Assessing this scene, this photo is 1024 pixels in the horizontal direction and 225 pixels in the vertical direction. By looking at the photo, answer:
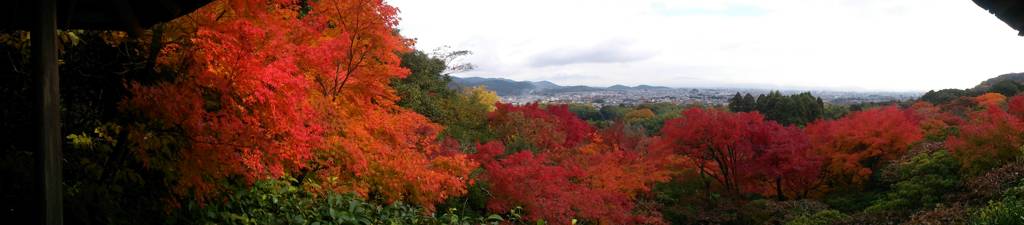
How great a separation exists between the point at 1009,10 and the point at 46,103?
148 inches

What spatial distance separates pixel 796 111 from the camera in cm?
3831

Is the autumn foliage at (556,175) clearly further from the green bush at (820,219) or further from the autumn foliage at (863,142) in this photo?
the autumn foliage at (863,142)

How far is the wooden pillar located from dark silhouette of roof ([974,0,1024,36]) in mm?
3695

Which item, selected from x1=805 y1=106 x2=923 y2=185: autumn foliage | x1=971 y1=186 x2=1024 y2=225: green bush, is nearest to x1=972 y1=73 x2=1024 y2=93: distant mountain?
x1=805 y1=106 x2=923 y2=185: autumn foliage

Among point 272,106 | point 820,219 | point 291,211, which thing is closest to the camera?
point 272,106

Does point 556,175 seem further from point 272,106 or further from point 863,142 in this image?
point 863,142

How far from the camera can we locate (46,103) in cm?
261

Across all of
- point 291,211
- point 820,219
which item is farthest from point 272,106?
point 820,219

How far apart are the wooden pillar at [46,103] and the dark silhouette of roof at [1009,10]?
3.69m

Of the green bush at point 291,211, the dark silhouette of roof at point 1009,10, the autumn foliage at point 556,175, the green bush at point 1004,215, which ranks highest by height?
the dark silhouette of roof at point 1009,10

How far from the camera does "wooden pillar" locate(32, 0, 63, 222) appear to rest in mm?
2598

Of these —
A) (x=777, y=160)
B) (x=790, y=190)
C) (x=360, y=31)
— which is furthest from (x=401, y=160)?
(x=790, y=190)

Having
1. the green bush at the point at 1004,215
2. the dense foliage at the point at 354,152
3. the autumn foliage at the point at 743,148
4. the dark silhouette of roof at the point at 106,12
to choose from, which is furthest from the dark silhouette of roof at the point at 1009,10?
the autumn foliage at the point at 743,148

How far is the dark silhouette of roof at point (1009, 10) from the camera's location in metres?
1.92
